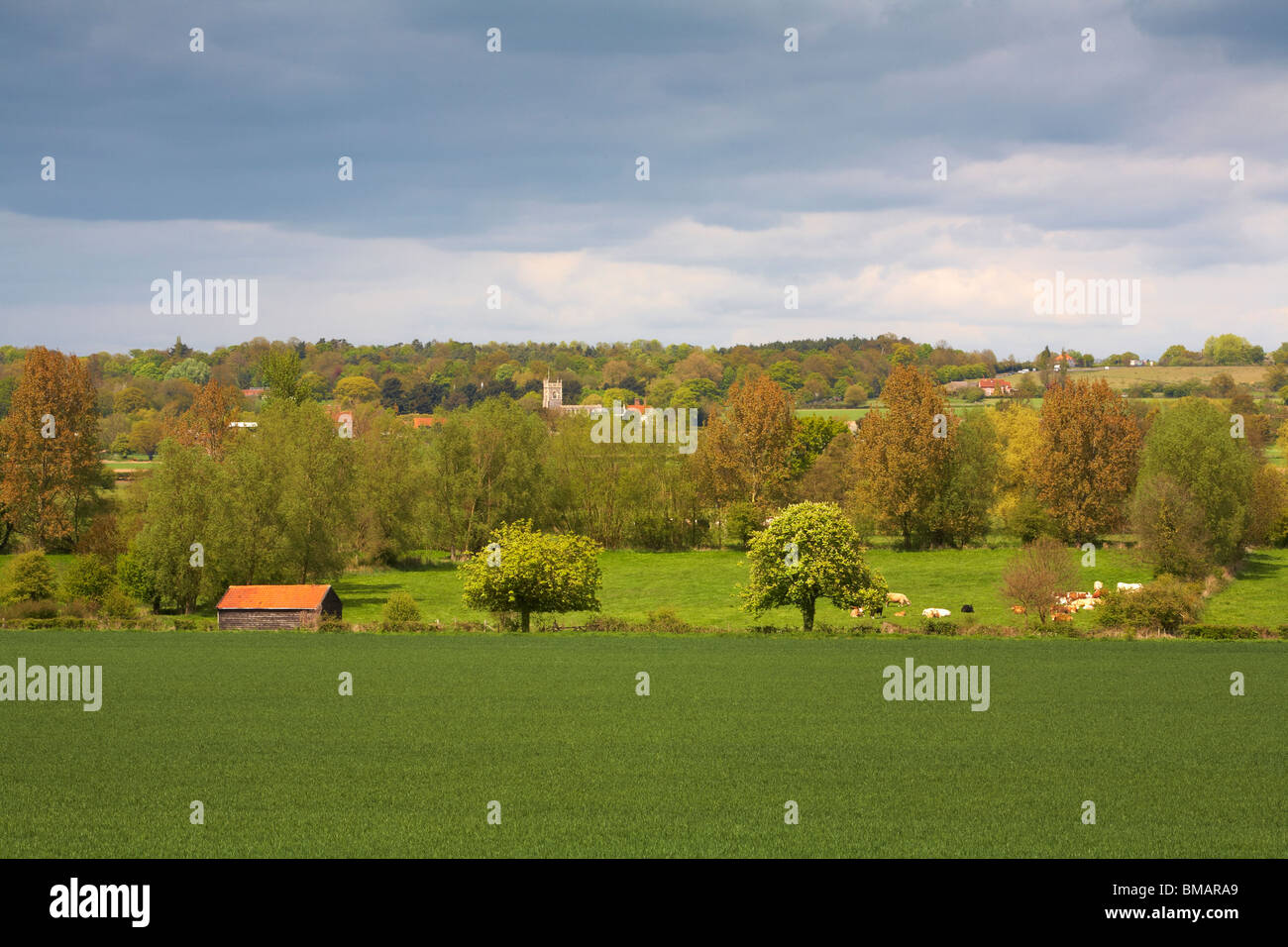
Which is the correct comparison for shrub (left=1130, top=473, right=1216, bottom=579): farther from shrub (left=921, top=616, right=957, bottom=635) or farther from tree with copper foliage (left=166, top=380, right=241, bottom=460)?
tree with copper foliage (left=166, top=380, right=241, bottom=460)

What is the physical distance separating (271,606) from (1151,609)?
42783 mm

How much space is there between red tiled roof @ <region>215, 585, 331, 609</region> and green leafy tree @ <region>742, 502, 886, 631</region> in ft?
75.0

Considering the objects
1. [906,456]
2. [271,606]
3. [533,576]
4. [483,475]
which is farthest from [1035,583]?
[483,475]

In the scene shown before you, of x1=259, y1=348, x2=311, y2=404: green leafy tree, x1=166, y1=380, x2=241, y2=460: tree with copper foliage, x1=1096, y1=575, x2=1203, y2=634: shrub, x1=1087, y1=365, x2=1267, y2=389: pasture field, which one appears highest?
x1=1087, y1=365, x2=1267, y2=389: pasture field

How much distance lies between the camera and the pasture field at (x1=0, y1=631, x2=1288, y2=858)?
58.0ft

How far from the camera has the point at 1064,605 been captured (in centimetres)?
5153

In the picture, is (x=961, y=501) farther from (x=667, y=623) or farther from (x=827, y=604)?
(x=667, y=623)

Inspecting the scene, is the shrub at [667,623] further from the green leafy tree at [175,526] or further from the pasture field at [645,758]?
the green leafy tree at [175,526]

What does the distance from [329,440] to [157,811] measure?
5987 centimetres

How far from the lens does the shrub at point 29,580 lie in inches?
2168

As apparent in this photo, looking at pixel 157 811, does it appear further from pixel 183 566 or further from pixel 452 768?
pixel 183 566

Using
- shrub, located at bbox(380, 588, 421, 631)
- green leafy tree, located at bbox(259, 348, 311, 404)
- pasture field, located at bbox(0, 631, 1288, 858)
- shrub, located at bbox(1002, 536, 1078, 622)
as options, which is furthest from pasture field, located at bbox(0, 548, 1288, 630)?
green leafy tree, located at bbox(259, 348, 311, 404)

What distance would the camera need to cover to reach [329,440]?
7681cm
